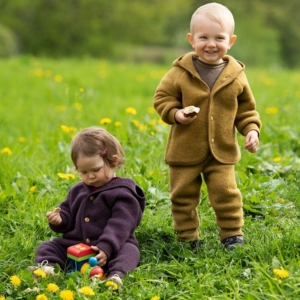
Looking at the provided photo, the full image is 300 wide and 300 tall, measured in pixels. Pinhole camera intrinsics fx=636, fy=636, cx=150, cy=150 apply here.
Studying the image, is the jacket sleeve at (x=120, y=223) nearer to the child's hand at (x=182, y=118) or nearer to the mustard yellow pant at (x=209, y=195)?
the mustard yellow pant at (x=209, y=195)

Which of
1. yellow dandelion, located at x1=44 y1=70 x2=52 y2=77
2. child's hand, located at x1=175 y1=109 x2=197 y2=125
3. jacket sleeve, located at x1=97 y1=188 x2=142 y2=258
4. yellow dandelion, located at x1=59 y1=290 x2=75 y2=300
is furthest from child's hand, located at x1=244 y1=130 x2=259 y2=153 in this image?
yellow dandelion, located at x1=44 y1=70 x2=52 y2=77

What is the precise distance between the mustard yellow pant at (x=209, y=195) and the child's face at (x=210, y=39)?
559mm

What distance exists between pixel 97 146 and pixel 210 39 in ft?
2.70

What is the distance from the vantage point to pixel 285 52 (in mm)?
41219

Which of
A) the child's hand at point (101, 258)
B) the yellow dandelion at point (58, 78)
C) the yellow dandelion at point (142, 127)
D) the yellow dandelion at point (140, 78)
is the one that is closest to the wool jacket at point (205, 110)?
the child's hand at point (101, 258)

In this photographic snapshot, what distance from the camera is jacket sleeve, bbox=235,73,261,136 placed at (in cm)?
349

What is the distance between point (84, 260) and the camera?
10.8 ft

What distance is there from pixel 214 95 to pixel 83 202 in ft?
3.01

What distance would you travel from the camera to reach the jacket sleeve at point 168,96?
346 cm

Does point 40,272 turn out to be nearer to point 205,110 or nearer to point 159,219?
point 159,219

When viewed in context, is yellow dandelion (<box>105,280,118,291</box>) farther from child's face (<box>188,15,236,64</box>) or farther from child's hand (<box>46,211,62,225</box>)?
child's face (<box>188,15,236,64</box>)

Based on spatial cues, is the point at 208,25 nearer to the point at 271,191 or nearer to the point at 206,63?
the point at 206,63

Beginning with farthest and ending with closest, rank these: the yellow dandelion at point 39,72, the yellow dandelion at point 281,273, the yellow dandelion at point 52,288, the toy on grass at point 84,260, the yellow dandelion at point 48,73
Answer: the yellow dandelion at point 39,72 → the yellow dandelion at point 48,73 → the toy on grass at point 84,260 → the yellow dandelion at point 52,288 → the yellow dandelion at point 281,273

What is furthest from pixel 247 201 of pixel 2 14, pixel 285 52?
pixel 285 52
